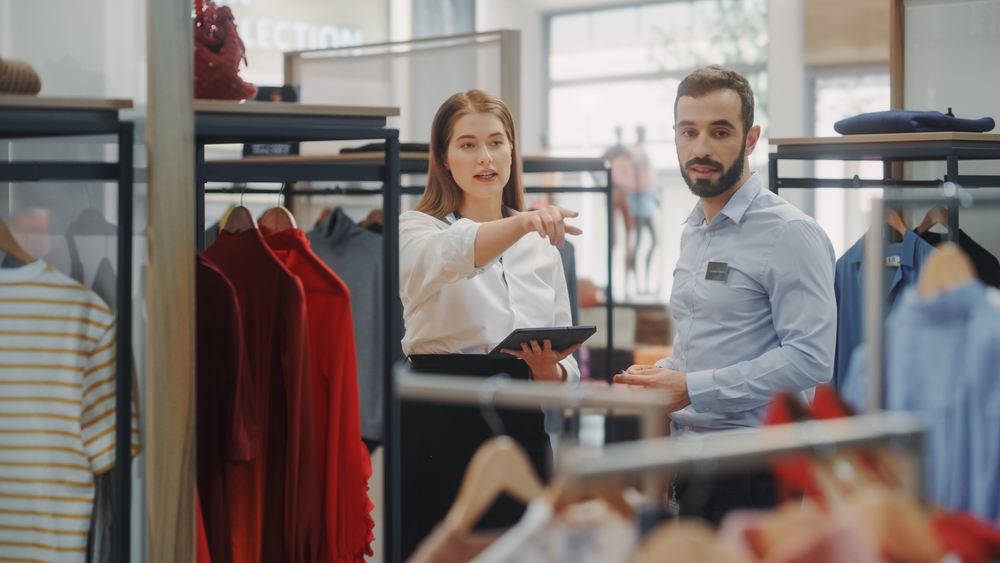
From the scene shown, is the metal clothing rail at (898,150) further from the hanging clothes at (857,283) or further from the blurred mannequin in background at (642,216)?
the blurred mannequin in background at (642,216)

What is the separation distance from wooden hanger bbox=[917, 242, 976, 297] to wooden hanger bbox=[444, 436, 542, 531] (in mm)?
554

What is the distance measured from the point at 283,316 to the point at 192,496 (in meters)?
0.50

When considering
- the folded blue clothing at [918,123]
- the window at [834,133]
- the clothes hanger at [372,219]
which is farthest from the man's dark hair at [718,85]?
the window at [834,133]

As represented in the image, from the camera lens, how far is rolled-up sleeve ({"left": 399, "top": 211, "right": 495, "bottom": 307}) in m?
2.02

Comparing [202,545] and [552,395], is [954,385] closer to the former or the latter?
[552,395]

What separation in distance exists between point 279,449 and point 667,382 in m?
0.84

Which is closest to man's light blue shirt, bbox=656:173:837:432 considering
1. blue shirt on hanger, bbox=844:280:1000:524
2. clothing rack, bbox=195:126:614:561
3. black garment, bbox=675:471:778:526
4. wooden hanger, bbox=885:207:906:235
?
black garment, bbox=675:471:778:526

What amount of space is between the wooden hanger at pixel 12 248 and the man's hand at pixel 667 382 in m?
1.18

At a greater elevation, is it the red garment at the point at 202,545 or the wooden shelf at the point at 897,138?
the wooden shelf at the point at 897,138

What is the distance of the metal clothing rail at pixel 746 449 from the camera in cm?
87

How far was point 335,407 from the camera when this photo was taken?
83.7 inches

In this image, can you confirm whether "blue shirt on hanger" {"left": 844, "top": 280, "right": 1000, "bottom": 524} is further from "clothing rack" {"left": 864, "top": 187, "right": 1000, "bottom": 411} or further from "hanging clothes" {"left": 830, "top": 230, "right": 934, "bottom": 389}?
"hanging clothes" {"left": 830, "top": 230, "right": 934, "bottom": 389}

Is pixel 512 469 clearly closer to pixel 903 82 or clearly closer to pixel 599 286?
pixel 903 82

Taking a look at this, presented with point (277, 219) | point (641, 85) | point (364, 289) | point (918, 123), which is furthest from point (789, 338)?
point (641, 85)
